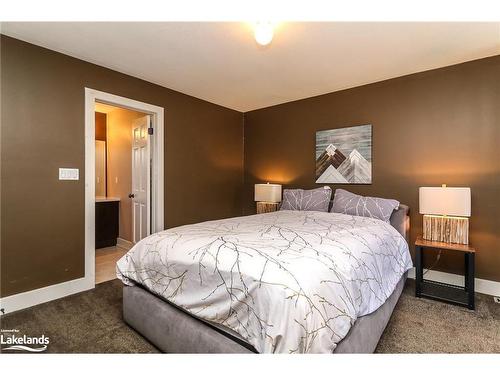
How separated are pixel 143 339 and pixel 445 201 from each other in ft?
9.22

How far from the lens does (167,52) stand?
2.43 metres

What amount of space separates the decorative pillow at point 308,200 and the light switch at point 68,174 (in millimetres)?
2463

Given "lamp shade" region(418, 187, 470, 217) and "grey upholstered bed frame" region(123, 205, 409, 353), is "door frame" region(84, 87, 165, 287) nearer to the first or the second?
"grey upholstered bed frame" region(123, 205, 409, 353)

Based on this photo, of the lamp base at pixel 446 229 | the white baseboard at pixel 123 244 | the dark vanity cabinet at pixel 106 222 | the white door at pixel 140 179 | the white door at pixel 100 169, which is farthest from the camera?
the white door at pixel 100 169

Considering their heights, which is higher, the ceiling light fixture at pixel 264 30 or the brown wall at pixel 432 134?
the ceiling light fixture at pixel 264 30

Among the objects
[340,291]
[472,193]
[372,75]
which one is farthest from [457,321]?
[372,75]

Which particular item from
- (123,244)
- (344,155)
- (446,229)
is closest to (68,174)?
(123,244)

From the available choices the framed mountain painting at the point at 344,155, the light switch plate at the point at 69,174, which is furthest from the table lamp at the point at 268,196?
the light switch plate at the point at 69,174

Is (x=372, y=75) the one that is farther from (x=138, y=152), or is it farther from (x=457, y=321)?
(x=138, y=152)

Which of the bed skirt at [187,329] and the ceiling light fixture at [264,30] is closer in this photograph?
the bed skirt at [187,329]

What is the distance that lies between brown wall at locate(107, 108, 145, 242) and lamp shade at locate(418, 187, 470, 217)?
3.86 m

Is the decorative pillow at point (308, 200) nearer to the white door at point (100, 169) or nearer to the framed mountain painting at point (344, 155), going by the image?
the framed mountain painting at point (344, 155)

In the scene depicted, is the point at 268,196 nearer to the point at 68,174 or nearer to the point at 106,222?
the point at 68,174

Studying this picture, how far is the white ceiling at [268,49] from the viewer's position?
2043 millimetres
